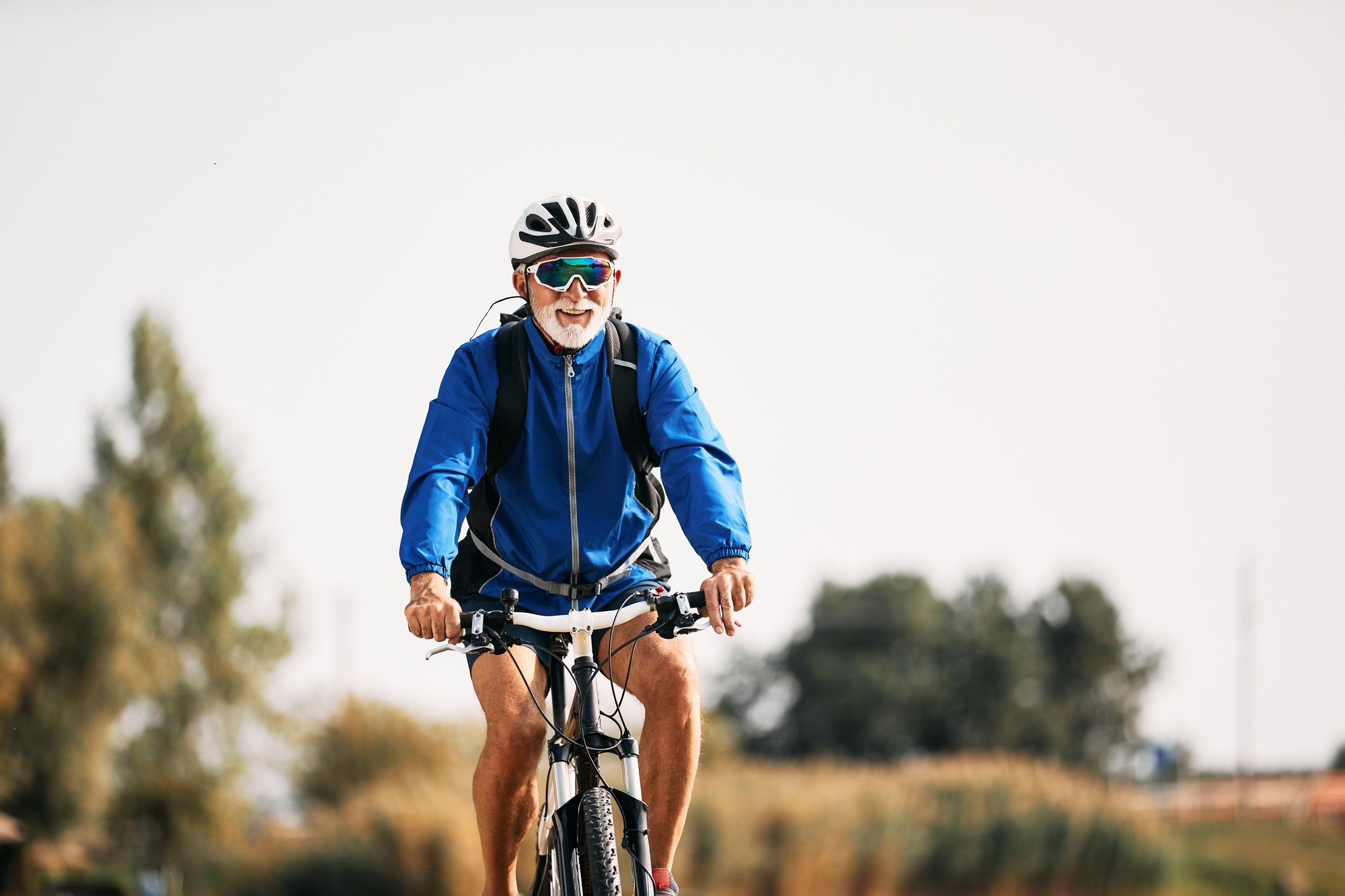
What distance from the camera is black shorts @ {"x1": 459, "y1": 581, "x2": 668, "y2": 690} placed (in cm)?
479

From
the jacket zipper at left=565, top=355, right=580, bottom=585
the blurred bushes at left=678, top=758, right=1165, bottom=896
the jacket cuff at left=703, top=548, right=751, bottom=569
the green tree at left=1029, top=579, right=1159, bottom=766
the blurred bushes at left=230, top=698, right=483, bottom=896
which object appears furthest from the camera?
the green tree at left=1029, top=579, right=1159, bottom=766

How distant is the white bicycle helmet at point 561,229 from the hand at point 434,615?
131 cm

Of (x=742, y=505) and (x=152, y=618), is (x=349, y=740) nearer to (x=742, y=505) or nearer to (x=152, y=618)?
(x=152, y=618)

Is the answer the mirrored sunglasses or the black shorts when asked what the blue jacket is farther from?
the mirrored sunglasses

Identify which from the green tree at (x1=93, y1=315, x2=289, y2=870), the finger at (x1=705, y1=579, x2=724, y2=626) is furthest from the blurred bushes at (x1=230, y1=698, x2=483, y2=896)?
the finger at (x1=705, y1=579, x2=724, y2=626)

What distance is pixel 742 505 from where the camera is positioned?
4.72 m

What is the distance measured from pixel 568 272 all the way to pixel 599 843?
6.20 ft

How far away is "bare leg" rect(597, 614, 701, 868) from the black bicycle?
6 cm

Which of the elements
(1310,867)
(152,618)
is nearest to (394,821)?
(152,618)

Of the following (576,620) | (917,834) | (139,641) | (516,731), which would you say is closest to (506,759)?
(516,731)

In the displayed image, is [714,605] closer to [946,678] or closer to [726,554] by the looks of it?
[726,554]

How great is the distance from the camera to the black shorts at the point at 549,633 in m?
4.79

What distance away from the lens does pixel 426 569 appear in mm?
4395

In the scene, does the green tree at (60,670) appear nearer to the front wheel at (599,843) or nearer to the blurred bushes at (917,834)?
the blurred bushes at (917,834)
